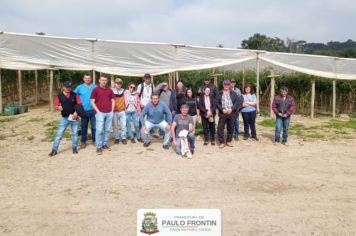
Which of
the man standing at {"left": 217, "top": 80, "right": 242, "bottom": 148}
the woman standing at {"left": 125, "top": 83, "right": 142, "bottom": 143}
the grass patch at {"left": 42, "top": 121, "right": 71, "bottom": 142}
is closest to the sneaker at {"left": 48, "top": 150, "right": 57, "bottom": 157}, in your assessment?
the grass patch at {"left": 42, "top": 121, "right": 71, "bottom": 142}

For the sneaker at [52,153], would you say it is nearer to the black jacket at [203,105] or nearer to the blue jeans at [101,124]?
the blue jeans at [101,124]

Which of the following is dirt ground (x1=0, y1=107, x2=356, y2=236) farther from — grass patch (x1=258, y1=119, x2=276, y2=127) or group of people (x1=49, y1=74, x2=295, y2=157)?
grass patch (x1=258, y1=119, x2=276, y2=127)

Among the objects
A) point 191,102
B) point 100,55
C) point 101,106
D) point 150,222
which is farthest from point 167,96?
point 150,222

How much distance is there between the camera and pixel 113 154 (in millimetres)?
7898

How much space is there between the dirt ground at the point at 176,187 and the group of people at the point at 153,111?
349 millimetres

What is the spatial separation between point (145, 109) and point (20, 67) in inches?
236

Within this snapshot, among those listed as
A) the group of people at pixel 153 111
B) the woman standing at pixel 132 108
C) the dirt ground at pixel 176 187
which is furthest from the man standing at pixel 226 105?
the woman standing at pixel 132 108

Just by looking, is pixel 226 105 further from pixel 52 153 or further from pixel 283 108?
pixel 52 153

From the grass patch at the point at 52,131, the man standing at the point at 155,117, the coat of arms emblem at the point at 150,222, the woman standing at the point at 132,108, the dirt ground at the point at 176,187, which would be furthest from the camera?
the grass patch at the point at 52,131

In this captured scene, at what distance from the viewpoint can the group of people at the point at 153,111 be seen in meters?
7.82

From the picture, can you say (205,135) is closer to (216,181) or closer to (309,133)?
(216,181)

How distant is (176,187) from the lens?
231 inches

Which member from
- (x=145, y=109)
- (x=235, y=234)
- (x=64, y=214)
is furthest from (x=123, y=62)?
(x=235, y=234)

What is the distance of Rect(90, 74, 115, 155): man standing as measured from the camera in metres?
7.80
